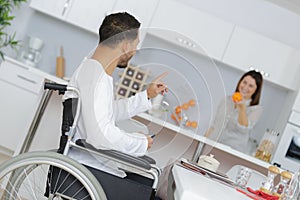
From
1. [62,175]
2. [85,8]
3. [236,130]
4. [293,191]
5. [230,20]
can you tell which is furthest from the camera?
[230,20]

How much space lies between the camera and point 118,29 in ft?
6.65

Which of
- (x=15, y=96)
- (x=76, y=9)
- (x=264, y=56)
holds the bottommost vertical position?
(x=15, y=96)

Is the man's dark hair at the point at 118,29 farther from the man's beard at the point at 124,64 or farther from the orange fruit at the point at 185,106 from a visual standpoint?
the orange fruit at the point at 185,106

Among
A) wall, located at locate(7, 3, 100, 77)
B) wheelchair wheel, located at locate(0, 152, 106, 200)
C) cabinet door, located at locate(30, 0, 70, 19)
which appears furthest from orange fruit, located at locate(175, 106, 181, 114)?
wall, located at locate(7, 3, 100, 77)

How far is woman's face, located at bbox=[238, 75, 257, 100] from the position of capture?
4668mm

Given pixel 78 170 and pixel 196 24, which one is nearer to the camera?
Answer: pixel 78 170

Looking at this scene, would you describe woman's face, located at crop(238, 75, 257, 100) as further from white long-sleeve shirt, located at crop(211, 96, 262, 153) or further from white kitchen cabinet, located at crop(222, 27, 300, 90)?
white kitchen cabinet, located at crop(222, 27, 300, 90)

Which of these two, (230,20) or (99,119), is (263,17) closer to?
(230,20)

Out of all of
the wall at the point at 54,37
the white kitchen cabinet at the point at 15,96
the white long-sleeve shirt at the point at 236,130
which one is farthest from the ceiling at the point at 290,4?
the white kitchen cabinet at the point at 15,96

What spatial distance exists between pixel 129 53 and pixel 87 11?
334 centimetres

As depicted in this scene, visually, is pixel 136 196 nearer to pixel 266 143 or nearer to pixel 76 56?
pixel 266 143

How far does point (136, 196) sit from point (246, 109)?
3087 mm

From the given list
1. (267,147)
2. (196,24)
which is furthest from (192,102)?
(196,24)

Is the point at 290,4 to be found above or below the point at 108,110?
above
